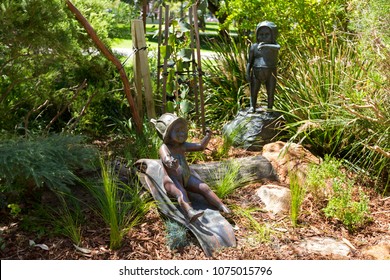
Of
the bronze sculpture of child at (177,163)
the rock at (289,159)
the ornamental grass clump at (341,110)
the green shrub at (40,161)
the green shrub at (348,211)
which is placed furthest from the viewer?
the rock at (289,159)

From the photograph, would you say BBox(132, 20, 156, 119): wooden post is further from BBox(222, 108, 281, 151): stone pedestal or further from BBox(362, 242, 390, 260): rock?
BBox(362, 242, 390, 260): rock

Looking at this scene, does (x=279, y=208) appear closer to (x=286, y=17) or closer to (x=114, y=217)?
(x=114, y=217)

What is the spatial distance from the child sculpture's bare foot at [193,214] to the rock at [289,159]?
1444 mm

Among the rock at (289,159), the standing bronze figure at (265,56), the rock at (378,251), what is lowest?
the rock at (378,251)

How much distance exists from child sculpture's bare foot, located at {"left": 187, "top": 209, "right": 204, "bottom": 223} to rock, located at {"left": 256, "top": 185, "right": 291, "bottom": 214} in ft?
2.82

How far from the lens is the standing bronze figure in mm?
5715

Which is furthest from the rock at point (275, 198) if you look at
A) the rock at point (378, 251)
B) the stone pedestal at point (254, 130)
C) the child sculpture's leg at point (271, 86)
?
the child sculpture's leg at point (271, 86)

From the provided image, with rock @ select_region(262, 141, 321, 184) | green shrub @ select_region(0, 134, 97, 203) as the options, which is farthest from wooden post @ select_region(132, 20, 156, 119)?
green shrub @ select_region(0, 134, 97, 203)

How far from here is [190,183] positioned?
426 centimetres

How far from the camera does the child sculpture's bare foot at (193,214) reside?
3.86 m

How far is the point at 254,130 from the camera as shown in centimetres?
588

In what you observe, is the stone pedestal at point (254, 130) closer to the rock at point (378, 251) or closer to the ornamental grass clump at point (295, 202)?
the ornamental grass clump at point (295, 202)

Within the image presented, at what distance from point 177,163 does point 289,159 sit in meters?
1.65
